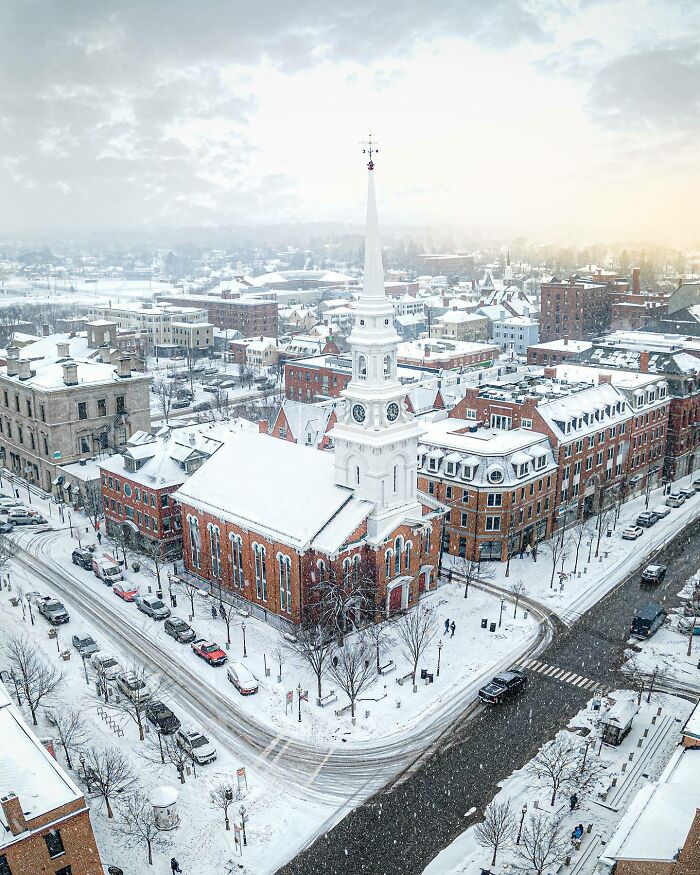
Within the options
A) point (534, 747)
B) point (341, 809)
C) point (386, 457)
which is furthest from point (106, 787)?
point (386, 457)

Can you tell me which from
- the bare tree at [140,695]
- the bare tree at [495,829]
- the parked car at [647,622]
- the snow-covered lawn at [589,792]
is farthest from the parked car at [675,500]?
the bare tree at [140,695]

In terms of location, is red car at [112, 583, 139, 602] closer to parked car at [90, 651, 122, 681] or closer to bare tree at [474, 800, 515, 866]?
parked car at [90, 651, 122, 681]

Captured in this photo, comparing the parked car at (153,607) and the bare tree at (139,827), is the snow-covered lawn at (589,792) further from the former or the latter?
the parked car at (153,607)

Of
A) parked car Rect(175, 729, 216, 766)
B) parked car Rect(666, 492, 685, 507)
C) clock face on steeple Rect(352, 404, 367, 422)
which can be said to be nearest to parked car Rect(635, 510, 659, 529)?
parked car Rect(666, 492, 685, 507)

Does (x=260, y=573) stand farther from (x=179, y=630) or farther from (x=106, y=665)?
(x=106, y=665)

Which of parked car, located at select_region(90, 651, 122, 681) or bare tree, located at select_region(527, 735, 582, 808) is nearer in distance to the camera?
bare tree, located at select_region(527, 735, 582, 808)

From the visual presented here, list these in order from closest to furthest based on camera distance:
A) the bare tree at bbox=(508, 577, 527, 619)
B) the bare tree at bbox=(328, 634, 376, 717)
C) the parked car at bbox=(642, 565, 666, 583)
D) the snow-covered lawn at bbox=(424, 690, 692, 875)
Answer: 1. the snow-covered lawn at bbox=(424, 690, 692, 875)
2. the bare tree at bbox=(328, 634, 376, 717)
3. the bare tree at bbox=(508, 577, 527, 619)
4. the parked car at bbox=(642, 565, 666, 583)

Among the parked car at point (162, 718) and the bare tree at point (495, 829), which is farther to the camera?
the parked car at point (162, 718)
